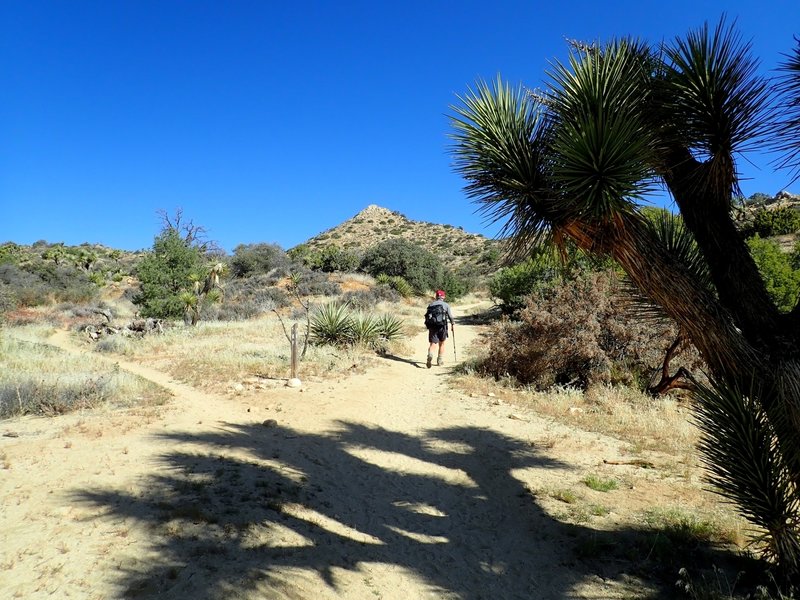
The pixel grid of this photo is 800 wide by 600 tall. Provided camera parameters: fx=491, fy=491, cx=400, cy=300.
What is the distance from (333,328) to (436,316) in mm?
3591

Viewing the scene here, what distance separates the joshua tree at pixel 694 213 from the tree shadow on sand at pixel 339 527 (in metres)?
1.35

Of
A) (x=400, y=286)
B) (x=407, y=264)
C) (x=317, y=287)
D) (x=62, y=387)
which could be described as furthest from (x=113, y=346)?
(x=407, y=264)

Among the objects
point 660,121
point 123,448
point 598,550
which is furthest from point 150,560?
point 660,121

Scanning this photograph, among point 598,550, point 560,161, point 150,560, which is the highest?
point 560,161

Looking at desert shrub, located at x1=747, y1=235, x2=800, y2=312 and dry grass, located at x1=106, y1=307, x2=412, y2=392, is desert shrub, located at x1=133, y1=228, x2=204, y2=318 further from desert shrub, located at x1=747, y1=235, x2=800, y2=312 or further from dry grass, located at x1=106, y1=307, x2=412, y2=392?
desert shrub, located at x1=747, y1=235, x2=800, y2=312

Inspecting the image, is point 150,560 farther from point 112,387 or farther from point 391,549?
point 112,387

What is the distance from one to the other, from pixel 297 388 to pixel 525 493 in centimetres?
507

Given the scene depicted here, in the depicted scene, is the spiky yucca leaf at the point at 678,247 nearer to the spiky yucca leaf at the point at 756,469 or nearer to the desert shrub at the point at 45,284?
the spiky yucca leaf at the point at 756,469

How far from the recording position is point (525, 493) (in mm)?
5445

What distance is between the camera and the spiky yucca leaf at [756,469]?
3.19 meters

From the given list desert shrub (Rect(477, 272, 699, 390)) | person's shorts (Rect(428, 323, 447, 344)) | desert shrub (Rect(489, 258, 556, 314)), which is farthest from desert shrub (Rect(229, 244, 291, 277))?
desert shrub (Rect(477, 272, 699, 390))

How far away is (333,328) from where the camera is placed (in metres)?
14.0

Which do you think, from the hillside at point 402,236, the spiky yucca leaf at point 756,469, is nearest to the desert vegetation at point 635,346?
the spiky yucca leaf at point 756,469

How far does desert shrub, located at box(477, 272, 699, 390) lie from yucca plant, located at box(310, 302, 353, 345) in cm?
497
